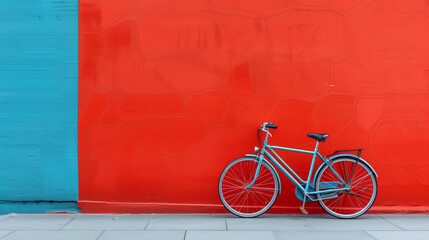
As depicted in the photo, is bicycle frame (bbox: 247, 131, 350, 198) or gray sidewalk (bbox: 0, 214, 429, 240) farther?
bicycle frame (bbox: 247, 131, 350, 198)

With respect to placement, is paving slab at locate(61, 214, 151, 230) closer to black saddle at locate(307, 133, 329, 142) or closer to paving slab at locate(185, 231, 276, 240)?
paving slab at locate(185, 231, 276, 240)

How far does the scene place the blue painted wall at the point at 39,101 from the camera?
5184 millimetres

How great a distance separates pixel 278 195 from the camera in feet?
17.1

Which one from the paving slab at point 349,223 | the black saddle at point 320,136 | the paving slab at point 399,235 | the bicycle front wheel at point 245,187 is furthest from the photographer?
the bicycle front wheel at point 245,187

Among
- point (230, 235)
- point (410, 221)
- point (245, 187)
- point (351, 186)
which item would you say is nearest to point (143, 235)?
point (230, 235)

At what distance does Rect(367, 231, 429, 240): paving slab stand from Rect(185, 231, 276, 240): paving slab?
115cm

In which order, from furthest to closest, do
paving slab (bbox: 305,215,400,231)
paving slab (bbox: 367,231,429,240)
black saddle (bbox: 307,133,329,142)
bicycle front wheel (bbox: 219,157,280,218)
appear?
bicycle front wheel (bbox: 219,157,280,218) → black saddle (bbox: 307,133,329,142) → paving slab (bbox: 305,215,400,231) → paving slab (bbox: 367,231,429,240)

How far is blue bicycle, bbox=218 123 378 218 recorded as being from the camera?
4918mm

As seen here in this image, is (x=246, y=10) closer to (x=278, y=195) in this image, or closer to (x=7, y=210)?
(x=278, y=195)

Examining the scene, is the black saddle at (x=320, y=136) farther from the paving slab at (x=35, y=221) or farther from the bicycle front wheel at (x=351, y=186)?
the paving slab at (x=35, y=221)

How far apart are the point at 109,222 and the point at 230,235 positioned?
159 cm

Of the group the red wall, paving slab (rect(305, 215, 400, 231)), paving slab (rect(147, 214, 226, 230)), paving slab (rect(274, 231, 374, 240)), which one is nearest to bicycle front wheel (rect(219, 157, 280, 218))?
the red wall

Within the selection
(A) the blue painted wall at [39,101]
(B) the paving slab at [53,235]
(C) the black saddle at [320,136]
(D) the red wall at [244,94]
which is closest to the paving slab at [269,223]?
(D) the red wall at [244,94]

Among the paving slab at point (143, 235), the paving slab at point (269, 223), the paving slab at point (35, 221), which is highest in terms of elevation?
the paving slab at point (35, 221)
